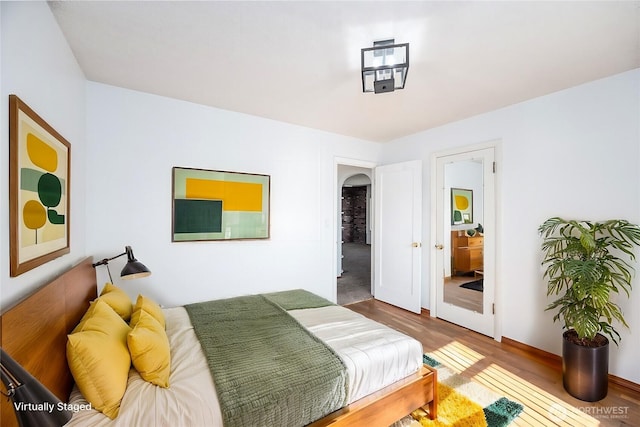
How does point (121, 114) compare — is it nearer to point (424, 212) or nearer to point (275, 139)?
point (275, 139)

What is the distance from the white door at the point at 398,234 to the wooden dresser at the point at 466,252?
A: 0.43 metres

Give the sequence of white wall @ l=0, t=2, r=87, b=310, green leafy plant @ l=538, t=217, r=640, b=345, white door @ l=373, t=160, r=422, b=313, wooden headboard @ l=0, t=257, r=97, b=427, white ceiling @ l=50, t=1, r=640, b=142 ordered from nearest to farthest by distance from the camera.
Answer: wooden headboard @ l=0, t=257, r=97, b=427, white wall @ l=0, t=2, r=87, b=310, white ceiling @ l=50, t=1, r=640, b=142, green leafy plant @ l=538, t=217, r=640, b=345, white door @ l=373, t=160, r=422, b=313

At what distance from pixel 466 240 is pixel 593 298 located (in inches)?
56.2

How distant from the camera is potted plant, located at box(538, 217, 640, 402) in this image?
6.31ft

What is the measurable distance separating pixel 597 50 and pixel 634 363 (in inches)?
92.3

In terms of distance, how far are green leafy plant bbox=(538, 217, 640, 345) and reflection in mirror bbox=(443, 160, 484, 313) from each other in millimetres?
852

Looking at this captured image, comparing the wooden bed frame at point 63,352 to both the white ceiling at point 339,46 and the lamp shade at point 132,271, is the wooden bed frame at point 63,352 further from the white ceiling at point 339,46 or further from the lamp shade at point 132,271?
the white ceiling at point 339,46

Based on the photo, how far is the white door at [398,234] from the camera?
3.62 metres

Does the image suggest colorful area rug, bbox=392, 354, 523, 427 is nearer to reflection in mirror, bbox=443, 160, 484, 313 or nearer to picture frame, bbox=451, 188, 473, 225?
reflection in mirror, bbox=443, 160, 484, 313

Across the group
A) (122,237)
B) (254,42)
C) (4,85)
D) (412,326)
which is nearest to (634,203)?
(412,326)

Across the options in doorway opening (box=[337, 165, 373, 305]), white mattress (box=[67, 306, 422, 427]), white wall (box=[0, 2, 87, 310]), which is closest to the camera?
white wall (box=[0, 2, 87, 310])

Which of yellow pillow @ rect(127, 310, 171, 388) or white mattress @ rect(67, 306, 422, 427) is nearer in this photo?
white mattress @ rect(67, 306, 422, 427)

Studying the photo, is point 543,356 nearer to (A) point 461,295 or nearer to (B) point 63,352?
(A) point 461,295

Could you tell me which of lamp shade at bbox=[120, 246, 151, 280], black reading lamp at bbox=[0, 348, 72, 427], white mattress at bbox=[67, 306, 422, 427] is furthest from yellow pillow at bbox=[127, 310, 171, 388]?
black reading lamp at bbox=[0, 348, 72, 427]
